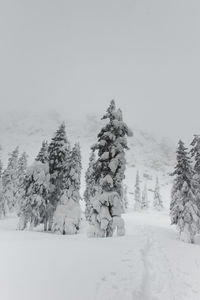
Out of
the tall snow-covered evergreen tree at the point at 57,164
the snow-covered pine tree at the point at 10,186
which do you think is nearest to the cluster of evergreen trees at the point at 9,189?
the snow-covered pine tree at the point at 10,186

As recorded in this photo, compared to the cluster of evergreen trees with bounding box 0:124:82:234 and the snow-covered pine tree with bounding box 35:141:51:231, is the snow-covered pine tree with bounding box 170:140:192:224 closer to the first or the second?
the cluster of evergreen trees with bounding box 0:124:82:234

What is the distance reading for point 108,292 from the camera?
682cm

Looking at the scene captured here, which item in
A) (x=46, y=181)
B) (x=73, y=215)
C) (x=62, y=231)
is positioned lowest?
(x=62, y=231)

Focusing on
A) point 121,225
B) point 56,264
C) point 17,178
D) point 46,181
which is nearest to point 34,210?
point 46,181

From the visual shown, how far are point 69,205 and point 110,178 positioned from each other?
1242 cm

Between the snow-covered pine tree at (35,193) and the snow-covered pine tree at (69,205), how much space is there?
2.25 metres

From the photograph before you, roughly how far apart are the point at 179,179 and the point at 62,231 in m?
16.2

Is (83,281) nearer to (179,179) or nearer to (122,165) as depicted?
(122,165)

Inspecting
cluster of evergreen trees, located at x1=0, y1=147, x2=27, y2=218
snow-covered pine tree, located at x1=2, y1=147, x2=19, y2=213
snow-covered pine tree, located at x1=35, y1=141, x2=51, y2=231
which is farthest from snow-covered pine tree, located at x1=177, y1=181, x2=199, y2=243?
snow-covered pine tree, located at x1=2, y1=147, x2=19, y2=213

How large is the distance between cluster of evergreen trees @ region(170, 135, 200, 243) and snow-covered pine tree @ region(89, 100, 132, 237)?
1219cm

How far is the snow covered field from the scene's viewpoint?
6.69 meters

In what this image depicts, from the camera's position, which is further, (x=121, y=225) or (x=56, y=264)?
(x=121, y=225)

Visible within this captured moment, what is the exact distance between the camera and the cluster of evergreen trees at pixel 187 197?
26453mm

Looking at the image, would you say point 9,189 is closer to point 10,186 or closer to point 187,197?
point 10,186
